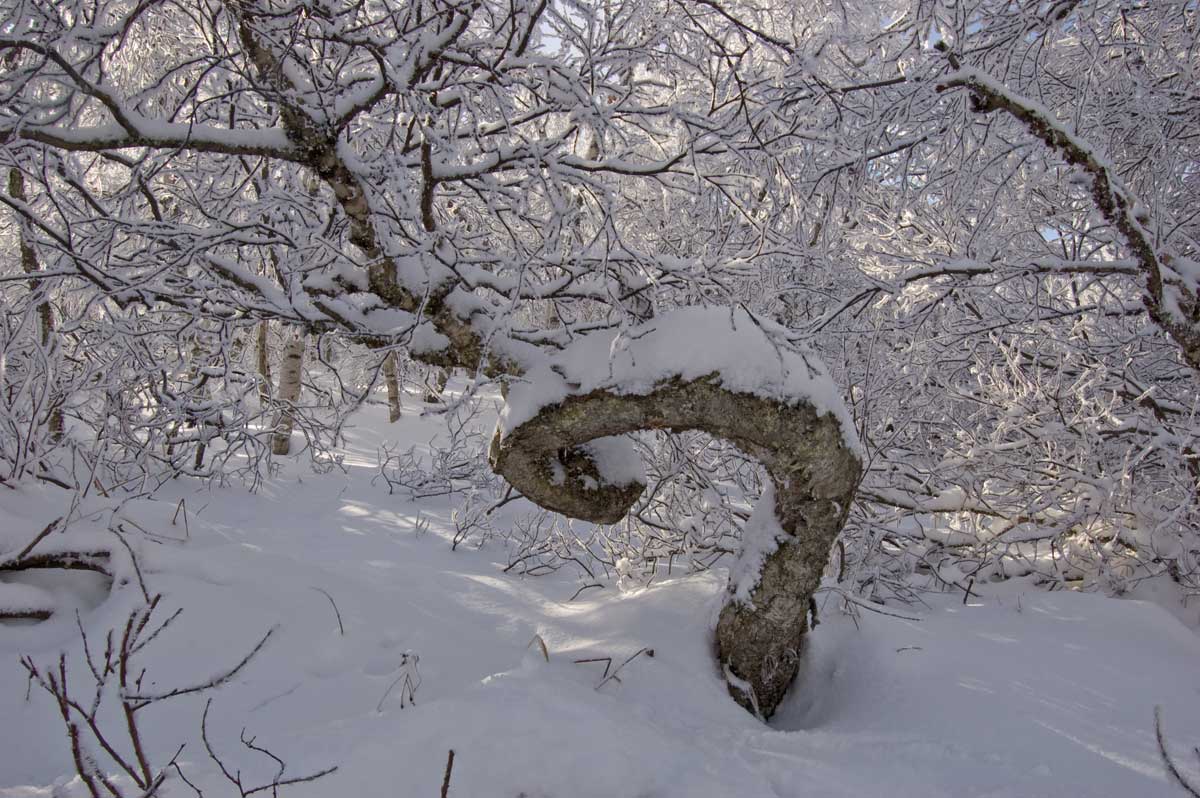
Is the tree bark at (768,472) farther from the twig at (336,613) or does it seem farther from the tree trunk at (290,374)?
the tree trunk at (290,374)

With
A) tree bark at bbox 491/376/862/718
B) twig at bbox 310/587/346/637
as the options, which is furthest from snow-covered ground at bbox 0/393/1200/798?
tree bark at bbox 491/376/862/718

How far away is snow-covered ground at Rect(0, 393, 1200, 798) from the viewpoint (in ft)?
7.61

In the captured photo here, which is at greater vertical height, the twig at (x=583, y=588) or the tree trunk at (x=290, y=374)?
the tree trunk at (x=290, y=374)

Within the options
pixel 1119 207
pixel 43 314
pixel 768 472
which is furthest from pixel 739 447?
pixel 43 314

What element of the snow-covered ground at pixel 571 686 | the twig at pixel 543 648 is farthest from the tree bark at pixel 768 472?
the twig at pixel 543 648

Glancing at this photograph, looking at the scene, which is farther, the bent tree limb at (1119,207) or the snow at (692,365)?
the bent tree limb at (1119,207)

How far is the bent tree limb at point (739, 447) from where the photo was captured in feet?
9.68

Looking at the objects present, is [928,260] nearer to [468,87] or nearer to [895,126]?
[895,126]

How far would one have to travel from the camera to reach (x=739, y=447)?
10.5 ft

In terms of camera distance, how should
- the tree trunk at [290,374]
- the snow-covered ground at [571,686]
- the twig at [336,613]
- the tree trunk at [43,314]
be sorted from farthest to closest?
the tree trunk at [290,374] < the tree trunk at [43,314] < the twig at [336,613] < the snow-covered ground at [571,686]

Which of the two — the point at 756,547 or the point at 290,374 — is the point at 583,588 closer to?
the point at 756,547

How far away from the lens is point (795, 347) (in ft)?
10.1

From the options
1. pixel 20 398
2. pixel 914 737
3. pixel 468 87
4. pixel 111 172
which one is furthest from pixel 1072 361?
pixel 111 172

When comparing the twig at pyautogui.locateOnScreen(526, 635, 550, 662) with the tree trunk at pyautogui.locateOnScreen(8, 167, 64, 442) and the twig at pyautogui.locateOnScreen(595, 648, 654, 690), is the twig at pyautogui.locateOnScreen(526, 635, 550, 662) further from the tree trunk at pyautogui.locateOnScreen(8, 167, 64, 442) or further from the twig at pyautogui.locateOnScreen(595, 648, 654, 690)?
the tree trunk at pyautogui.locateOnScreen(8, 167, 64, 442)
